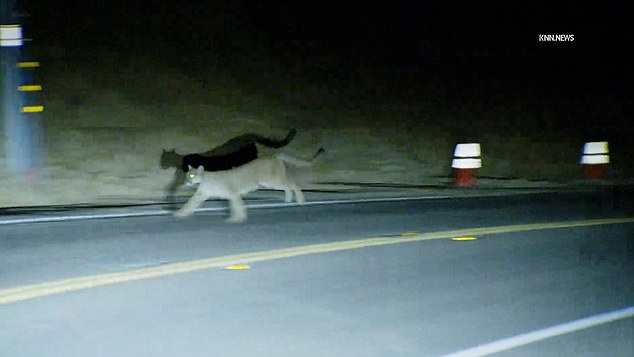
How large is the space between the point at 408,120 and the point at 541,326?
17089 mm

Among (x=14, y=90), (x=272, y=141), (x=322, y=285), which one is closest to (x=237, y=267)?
(x=322, y=285)

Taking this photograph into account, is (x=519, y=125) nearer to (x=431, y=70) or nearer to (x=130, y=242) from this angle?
(x=431, y=70)

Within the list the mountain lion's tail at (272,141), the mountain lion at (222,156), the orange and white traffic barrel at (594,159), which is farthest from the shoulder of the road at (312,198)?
the mountain lion's tail at (272,141)

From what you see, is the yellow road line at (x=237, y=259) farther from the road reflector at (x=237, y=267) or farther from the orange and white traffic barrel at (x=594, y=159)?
the orange and white traffic barrel at (x=594, y=159)

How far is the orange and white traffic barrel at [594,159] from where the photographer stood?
2033 centimetres

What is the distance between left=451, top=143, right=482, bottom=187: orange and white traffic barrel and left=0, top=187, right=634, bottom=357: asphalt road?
3.84m

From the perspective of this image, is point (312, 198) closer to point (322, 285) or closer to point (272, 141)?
point (272, 141)

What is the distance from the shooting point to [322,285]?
9.98 m

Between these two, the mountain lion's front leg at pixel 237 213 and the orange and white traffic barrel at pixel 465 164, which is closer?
the mountain lion's front leg at pixel 237 213

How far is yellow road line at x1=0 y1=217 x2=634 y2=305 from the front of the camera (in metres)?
9.58

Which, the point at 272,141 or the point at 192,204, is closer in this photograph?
the point at 192,204

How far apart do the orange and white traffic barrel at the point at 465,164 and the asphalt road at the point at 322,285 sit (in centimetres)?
384

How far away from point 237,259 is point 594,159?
11.2 meters

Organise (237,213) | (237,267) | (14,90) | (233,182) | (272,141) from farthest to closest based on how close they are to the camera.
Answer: (272,141) → (14,90) → (233,182) → (237,213) → (237,267)
